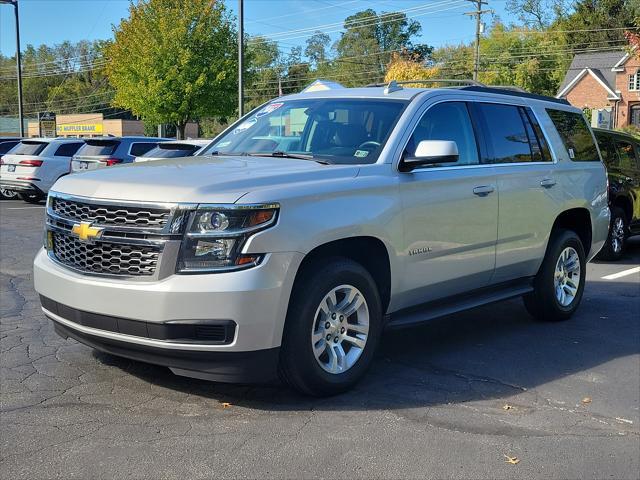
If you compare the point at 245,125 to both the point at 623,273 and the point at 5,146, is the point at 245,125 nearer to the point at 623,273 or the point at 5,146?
the point at 623,273

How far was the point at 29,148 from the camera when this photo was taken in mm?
19016

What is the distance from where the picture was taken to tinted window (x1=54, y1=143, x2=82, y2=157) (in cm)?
1905

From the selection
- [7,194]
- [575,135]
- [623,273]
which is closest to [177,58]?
[7,194]

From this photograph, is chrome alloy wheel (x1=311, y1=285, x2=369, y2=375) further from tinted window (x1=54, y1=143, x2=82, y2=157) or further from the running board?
tinted window (x1=54, y1=143, x2=82, y2=157)

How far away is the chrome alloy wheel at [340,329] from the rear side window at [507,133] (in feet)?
6.45

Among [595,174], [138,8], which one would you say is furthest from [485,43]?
[595,174]

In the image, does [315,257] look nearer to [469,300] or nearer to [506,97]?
[469,300]

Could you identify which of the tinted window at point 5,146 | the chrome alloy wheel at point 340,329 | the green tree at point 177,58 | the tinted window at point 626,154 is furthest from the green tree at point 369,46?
the chrome alloy wheel at point 340,329

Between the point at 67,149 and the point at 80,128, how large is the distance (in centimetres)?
5581

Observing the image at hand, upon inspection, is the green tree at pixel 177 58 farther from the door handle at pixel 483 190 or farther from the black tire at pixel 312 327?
the black tire at pixel 312 327

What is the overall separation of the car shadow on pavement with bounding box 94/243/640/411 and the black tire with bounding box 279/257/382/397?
0.49ft

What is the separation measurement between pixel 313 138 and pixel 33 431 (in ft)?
9.14

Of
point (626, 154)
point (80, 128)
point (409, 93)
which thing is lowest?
point (80, 128)

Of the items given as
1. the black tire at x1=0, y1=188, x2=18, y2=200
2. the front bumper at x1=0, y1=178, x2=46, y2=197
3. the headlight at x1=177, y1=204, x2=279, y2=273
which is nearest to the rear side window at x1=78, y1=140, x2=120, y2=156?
the front bumper at x1=0, y1=178, x2=46, y2=197
